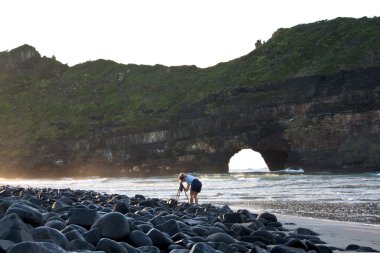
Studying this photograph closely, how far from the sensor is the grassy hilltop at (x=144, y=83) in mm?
57219

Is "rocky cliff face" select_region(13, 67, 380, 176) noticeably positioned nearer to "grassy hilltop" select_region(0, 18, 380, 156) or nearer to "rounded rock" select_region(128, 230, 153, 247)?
"grassy hilltop" select_region(0, 18, 380, 156)

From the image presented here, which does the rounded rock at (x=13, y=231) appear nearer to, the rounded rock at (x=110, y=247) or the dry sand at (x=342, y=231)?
the rounded rock at (x=110, y=247)

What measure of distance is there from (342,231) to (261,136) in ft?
144

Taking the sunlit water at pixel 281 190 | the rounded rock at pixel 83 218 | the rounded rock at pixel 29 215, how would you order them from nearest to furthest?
the rounded rock at pixel 29 215 < the rounded rock at pixel 83 218 < the sunlit water at pixel 281 190

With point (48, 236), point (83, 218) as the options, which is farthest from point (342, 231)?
point (48, 236)

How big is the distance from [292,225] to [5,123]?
79866mm

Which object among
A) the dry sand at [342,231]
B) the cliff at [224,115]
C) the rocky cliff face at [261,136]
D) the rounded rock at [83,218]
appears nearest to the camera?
the rounded rock at [83,218]

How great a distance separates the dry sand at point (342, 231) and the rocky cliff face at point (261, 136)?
3525 cm

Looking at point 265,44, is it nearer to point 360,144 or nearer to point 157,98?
point 157,98

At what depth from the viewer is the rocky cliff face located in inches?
1812

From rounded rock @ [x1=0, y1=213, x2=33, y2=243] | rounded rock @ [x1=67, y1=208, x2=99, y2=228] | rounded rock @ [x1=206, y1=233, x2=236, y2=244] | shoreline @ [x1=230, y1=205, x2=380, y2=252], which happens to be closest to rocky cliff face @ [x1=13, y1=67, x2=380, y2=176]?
shoreline @ [x1=230, y1=205, x2=380, y2=252]

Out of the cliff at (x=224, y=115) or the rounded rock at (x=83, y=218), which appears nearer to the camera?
the rounded rock at (x=83, y=218)

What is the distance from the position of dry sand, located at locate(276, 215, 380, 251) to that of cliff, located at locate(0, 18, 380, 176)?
35820 millimetres

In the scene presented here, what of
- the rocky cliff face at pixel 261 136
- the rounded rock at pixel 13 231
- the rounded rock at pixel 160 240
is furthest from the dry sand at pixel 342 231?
the rocky cliff face at pixel 261 136
